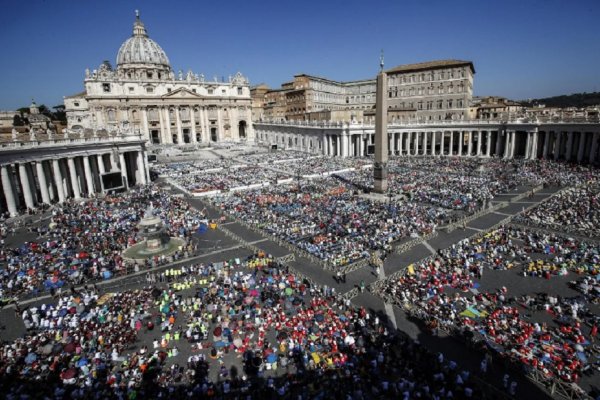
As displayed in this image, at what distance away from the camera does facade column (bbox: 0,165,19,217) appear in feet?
120

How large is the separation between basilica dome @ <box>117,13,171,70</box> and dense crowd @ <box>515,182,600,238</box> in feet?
355

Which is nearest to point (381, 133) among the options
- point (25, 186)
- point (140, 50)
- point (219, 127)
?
point (25, 186)

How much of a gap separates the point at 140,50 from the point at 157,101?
26836 millimetres

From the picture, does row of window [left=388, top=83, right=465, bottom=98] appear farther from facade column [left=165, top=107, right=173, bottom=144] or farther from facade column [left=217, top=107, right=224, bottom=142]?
facade column [left=165, top=107, right=173, bottom=144]

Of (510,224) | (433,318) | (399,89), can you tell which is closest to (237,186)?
(510,224)

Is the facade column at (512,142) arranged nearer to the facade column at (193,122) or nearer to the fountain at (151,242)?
the fountain at (151,242)

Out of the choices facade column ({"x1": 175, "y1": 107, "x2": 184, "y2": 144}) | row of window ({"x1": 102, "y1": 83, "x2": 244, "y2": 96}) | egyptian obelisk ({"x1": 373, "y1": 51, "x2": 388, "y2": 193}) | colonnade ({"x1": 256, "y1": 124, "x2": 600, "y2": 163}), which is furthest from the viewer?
facade column ({"x1": 175, "y1": 107, "x2": 184, "y2": 144})

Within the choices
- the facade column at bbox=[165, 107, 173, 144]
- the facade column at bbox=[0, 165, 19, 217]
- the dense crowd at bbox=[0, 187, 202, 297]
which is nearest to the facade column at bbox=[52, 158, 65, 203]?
the dense crowd at bbox=[0, 187, 202, 297]

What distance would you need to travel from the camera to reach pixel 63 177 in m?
44.7

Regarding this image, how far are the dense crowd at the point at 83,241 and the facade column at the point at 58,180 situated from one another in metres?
2.53

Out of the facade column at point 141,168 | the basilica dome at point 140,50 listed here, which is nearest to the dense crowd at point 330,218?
the facade column at point 141,168

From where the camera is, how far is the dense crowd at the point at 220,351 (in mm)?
12609

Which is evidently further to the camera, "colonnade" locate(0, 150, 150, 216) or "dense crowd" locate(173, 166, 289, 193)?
"dense crowd" locate(173, 166, 289, 193)

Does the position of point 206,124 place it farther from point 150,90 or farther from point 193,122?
point 150,90
